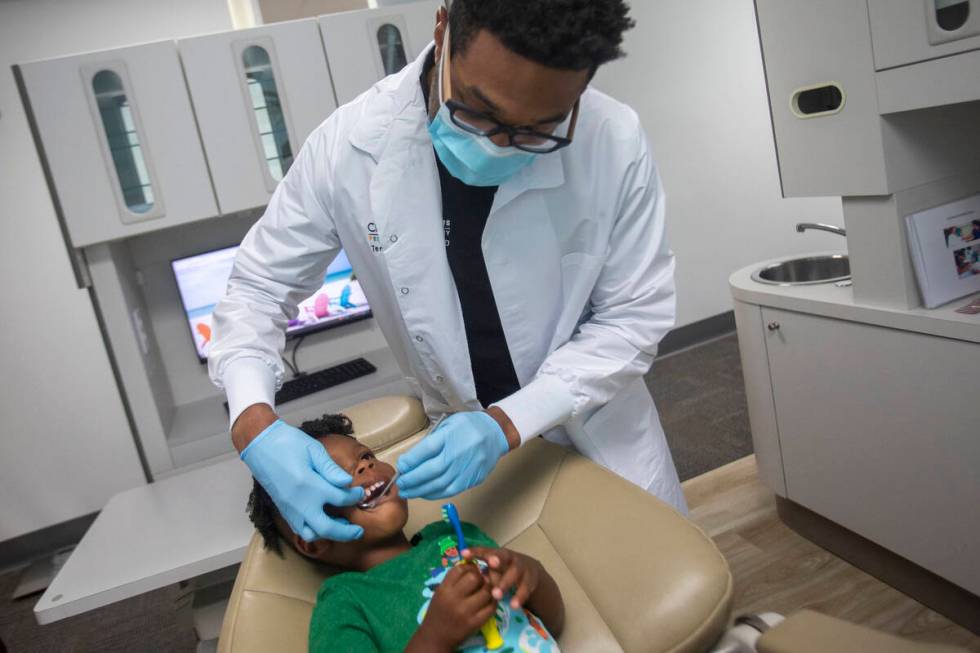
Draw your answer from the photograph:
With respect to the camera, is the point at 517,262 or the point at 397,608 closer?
the point at 397,608

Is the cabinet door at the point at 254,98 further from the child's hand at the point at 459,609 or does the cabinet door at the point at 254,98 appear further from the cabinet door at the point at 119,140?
the child's hand at the point at 459,609

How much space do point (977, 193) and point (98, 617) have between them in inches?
125

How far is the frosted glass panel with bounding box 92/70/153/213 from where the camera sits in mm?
2090

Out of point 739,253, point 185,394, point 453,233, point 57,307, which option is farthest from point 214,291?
point 739,253

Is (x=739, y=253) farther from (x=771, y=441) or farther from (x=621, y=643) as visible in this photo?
(x=621, y=643)

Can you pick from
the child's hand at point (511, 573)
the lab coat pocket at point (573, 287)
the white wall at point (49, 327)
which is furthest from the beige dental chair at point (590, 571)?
the white wall at point (49, 327)

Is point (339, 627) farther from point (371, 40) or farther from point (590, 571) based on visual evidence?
point (371, 40)

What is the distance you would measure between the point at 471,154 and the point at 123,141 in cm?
157

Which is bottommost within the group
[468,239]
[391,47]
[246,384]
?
[246,384]

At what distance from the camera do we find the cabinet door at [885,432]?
5.08ft

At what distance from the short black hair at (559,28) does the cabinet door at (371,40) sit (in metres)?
1.54

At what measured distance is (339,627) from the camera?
997mm

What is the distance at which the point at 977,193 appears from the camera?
170cm

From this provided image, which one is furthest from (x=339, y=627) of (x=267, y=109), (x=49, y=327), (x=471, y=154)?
(x=49, y=327)
